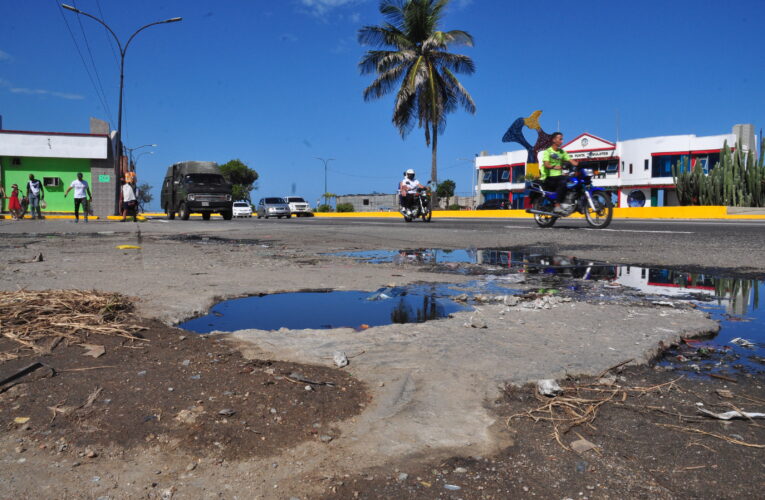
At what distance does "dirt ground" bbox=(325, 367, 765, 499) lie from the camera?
1.29m

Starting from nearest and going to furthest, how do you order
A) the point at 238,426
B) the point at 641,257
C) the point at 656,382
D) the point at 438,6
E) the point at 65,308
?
the point at 238,426
the point at 656,382
the point at 65,308
the point at 641,257
the point at 438,6

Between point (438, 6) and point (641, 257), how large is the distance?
30248mm

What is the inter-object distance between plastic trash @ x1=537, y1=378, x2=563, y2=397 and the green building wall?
3953cm

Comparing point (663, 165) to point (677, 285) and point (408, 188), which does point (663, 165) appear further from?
point (677, 285)

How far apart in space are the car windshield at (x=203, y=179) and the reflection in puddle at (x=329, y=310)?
20774 millimetres

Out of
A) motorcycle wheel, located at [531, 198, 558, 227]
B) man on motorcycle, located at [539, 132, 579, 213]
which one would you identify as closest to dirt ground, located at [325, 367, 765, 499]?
man on motorcycle, located at [539, 132, 579, 213]

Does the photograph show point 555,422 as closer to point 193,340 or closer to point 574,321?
point 574,321

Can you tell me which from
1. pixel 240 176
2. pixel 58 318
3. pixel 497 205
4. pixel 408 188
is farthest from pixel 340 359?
pixel 240 176

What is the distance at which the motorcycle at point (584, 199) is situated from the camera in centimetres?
Answer: 1112

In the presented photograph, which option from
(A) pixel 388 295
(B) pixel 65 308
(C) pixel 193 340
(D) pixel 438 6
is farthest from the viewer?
(D) pixel 438 6

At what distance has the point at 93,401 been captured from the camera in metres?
1.72

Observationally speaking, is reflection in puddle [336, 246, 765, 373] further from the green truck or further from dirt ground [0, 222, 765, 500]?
the green truck

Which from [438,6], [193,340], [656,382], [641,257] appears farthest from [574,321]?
[438,6]

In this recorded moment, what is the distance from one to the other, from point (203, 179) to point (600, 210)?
56.4 feet
